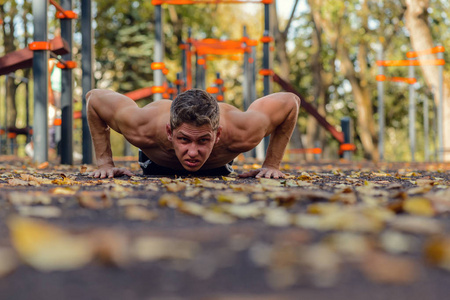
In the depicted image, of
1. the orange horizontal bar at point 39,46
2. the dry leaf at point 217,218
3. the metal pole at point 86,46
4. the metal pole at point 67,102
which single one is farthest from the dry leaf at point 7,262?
the metal pole at point 86,46

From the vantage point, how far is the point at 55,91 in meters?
12.0

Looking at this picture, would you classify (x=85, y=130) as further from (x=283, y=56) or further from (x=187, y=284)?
(x=283, y=56)

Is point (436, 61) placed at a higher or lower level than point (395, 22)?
lower

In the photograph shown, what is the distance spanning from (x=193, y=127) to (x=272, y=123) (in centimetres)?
100

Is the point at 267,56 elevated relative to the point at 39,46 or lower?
elevated

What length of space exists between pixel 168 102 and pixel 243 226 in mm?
2895

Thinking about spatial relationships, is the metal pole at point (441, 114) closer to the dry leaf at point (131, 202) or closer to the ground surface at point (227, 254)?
the ground surface at point (227, 254)

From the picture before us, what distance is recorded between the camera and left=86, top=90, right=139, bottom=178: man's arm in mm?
4430

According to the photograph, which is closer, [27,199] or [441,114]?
[27,199]

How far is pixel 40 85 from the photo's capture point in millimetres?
6684

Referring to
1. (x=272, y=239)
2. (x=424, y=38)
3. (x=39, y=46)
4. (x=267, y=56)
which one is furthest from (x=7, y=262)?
(x=424, y=38)

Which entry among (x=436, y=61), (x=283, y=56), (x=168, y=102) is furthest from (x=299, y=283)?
(x=283, y=56)

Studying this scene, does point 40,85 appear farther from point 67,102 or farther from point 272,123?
point 272,123

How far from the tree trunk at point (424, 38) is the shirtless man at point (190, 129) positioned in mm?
9816
